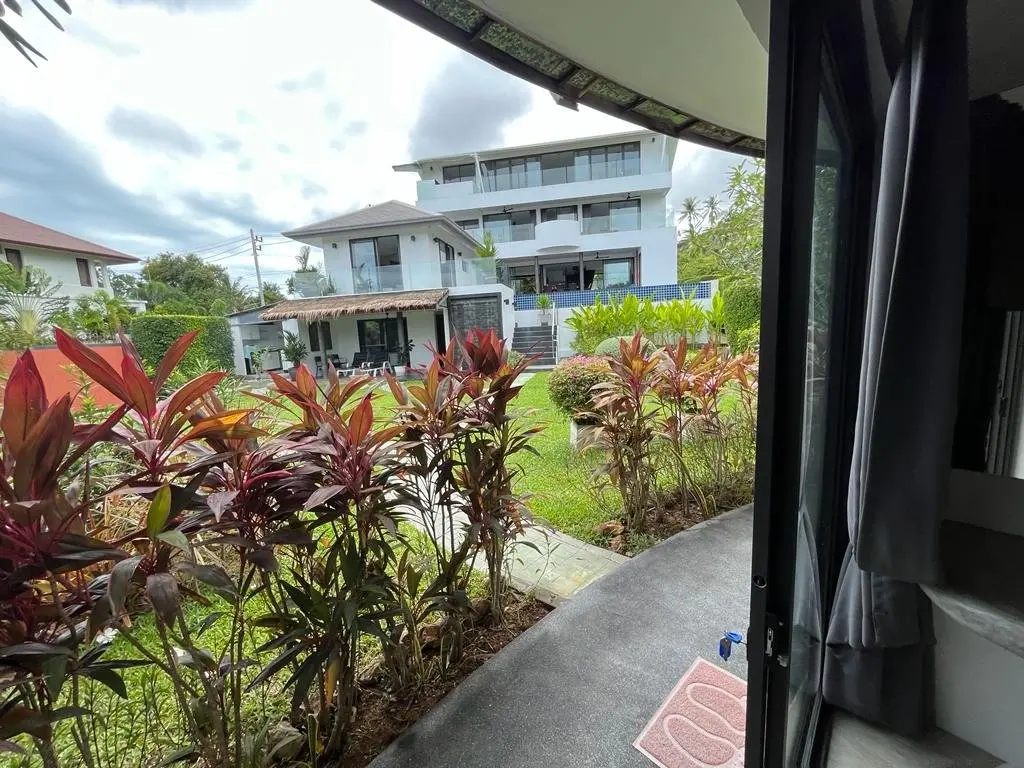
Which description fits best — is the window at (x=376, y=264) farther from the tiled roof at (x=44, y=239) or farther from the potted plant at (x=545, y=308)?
the tiled roof at (x=44, y=239)

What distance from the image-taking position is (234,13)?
1.26 metres

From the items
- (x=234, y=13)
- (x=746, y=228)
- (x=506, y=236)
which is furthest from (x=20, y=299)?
(x=506, y=236)

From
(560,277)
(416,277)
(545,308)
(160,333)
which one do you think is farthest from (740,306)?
(160,333)

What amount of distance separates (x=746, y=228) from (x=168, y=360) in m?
8.76

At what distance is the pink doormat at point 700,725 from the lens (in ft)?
4.21

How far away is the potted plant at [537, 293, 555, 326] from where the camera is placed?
15.1 metres

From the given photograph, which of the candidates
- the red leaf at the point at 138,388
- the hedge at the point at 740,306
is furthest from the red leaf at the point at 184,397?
the hedge at the point at 740,306

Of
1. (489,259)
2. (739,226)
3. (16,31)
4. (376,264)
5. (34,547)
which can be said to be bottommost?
(34,547)

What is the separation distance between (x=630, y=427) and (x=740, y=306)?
6.44 metres

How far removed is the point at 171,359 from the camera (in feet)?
3.21

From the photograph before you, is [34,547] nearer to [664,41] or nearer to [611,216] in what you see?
[664,41]

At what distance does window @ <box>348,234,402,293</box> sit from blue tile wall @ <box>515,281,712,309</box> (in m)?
4.88

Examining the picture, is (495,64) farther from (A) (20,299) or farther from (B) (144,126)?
(A) (20,299)

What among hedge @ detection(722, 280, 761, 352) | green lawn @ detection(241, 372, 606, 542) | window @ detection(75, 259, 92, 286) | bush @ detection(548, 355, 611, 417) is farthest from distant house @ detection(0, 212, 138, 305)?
hedge @ detection(722, 280, 761, 352)
